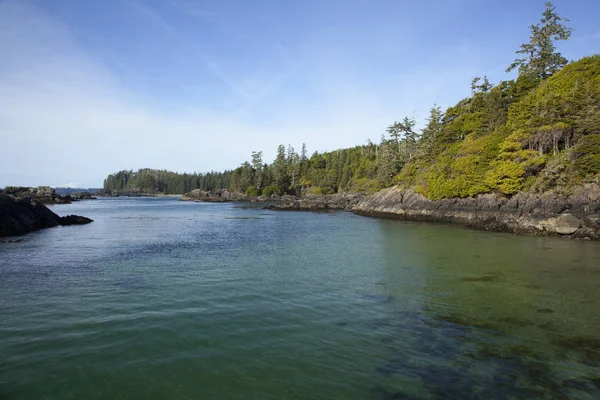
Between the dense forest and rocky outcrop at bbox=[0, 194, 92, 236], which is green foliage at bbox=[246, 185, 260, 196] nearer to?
the dense forest

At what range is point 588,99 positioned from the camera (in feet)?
163

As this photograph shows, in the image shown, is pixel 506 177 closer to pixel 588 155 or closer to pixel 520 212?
pixel 520 212

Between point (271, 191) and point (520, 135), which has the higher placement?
point (520, 135)

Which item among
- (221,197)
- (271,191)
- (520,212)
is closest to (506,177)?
(520,212)

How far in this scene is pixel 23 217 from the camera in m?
46.8

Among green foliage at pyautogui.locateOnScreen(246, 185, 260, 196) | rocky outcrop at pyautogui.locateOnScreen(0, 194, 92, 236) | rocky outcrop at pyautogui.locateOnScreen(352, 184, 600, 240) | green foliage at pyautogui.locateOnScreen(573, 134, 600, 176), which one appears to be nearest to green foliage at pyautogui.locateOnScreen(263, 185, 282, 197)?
green foliage at pyautogui.locateOnScreen(246, 185, 260, 196)

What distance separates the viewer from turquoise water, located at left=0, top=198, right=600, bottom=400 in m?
10.6

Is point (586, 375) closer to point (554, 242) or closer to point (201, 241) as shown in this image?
point (554, 242)

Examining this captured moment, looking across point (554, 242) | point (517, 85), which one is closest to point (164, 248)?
point (554, 242)

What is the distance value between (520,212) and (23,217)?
228ft

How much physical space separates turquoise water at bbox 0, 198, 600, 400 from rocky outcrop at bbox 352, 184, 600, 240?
1200cm

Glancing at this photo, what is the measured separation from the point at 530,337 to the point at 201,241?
3421 centimetres

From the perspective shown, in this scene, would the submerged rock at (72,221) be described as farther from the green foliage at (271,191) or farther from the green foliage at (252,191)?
the green foliage at (252,191)

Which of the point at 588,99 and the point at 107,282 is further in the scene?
the point at 588,99
